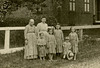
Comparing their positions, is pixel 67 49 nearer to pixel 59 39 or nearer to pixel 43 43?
pixel 59 39

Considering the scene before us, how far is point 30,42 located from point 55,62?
1.42 metres

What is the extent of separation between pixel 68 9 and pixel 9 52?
30.4 ft

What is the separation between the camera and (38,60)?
878 cm

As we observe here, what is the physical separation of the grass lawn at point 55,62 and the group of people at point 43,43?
0.35 m

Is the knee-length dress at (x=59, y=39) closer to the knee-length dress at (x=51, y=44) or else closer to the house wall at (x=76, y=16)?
the knee-length dress at (x=51, y=44)

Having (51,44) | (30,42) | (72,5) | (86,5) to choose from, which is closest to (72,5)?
(72,5)

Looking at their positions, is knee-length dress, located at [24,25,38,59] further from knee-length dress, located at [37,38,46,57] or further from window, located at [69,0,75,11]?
window, located at [69,0,75,11]

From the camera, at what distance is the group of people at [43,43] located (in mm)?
8742

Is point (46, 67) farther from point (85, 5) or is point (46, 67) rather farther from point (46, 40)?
point (85, 5)

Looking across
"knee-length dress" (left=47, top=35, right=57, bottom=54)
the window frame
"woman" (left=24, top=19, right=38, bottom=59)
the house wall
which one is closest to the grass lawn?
"woman" (left=24, top=19, right=38, bottom=59)

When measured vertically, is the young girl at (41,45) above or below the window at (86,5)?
below

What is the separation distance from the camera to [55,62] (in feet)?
27.6

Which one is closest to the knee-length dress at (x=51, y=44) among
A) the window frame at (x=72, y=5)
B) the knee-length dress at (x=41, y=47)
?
the knee-length dress at (x=41, y=47)

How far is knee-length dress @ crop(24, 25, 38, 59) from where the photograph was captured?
882cm
